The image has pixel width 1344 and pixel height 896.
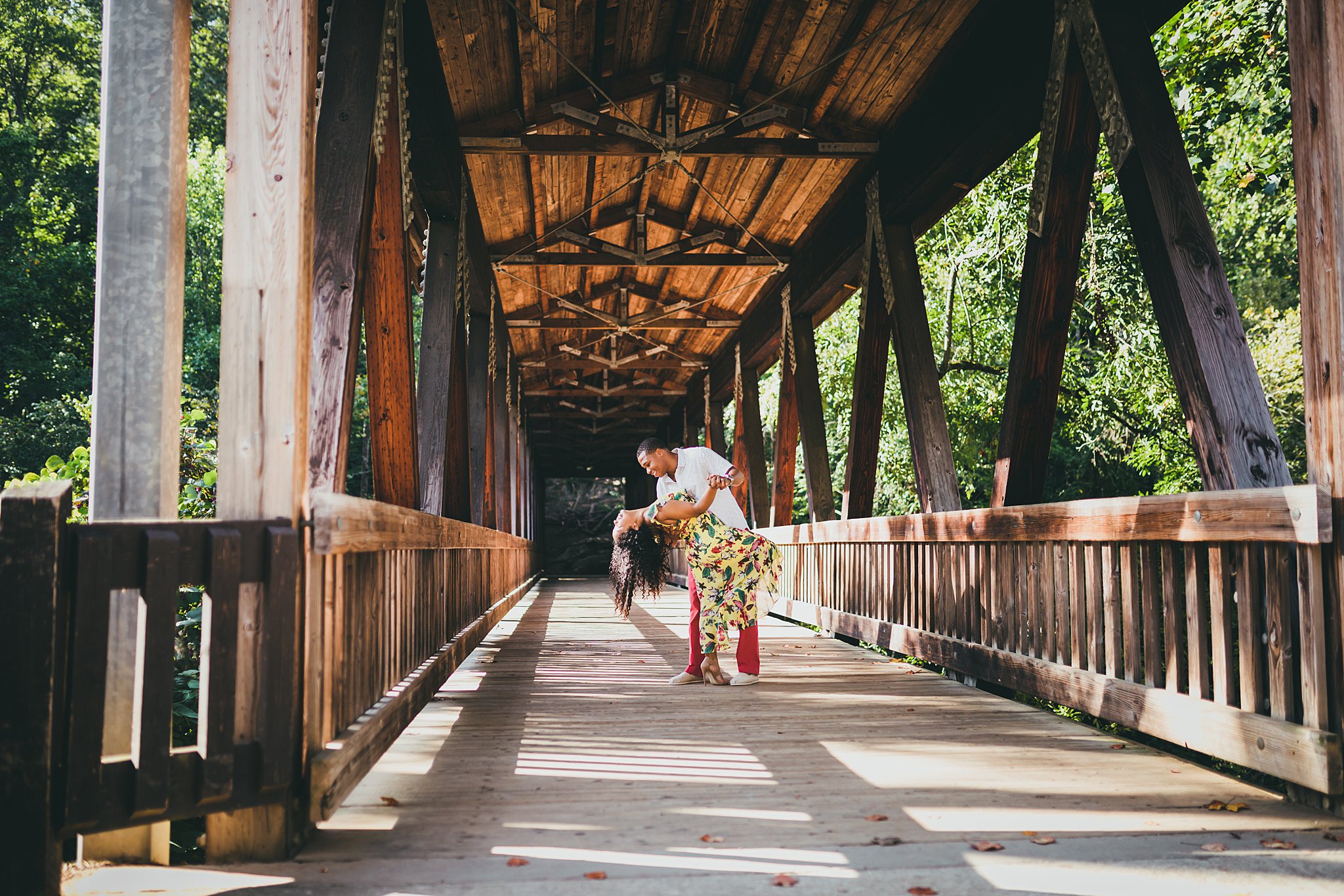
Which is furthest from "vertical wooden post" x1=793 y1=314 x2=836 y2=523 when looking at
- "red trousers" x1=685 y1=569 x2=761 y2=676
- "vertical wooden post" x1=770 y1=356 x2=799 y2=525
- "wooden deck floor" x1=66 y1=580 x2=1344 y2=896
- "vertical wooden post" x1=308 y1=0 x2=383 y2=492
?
"vertical wooden post" x1=308 y1=0 x2=383 y2=492

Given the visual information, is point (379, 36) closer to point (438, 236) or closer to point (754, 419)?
point (438, 236)

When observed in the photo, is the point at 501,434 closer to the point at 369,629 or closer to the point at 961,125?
the point at 961,125

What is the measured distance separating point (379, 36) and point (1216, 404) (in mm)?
3072

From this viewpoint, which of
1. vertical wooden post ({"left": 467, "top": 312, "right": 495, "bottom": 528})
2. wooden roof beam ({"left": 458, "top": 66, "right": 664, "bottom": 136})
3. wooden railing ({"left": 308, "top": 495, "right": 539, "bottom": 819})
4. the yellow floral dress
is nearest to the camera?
wooden railing ({"left": 308, "top": 495, "right": 539, "bottom": 819})

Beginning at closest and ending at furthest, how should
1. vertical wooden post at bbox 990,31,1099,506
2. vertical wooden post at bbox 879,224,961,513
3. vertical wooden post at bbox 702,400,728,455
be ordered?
vertical wooden post at bbox 990,31,1099,506 < vertical wooden post at bbox 879,224,961,513 < vertical wooden post at bbox 702,400,728,455

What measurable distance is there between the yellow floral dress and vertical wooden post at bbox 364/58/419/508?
3.90 ft

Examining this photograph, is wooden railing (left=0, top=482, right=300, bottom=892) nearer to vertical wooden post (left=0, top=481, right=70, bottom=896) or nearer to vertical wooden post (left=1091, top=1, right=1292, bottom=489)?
vertical wooden post (left=0, top=481, right=70, bottom=896)

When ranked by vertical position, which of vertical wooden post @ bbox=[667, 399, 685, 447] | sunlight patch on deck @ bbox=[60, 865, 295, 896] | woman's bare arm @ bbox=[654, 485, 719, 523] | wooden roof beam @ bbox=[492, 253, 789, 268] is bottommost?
sunlight patch on deck @ bbox=[60, 865, 295, 896]

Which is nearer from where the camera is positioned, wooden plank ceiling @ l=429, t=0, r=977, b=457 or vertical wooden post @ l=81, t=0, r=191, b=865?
vertical wooden post @ l=81, t=0, r=191, b=865

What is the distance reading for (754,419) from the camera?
10945 millimetres

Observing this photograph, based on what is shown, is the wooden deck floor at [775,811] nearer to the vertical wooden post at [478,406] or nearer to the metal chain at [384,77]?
the metal chain at [384,77]

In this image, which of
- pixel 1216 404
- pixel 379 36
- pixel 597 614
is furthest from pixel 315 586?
pixel 597 614

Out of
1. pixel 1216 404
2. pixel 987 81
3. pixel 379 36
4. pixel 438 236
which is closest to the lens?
pixel 1216 404

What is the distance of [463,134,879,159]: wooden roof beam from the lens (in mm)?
6242
